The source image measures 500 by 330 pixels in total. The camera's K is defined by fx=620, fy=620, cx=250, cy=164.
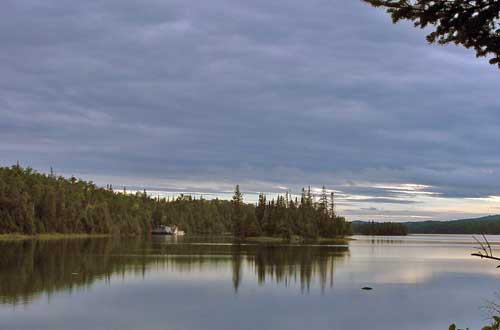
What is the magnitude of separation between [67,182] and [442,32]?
185 m

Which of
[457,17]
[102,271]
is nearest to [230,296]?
[102,271]

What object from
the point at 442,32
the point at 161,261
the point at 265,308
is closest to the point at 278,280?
the point at 265,308

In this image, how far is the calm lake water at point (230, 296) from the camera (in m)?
30.4

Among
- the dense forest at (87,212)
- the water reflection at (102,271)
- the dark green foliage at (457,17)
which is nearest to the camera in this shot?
the dark green foliage at (457,17)

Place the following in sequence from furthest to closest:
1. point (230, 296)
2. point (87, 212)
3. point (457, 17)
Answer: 1. point (87, 212)
2. point (230, 296)
3. point (457, 17)

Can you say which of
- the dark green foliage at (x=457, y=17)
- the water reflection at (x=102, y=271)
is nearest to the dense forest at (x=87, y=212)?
the water reflection at (x=102, y=271)

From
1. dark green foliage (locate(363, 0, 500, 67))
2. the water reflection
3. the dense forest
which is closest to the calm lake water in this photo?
the water reflection

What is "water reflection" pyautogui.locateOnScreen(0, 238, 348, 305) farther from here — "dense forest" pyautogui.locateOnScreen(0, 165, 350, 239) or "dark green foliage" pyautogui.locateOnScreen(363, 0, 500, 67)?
"dense forest" pyautogui.locateOnScreen(0, 165, 350, 239)

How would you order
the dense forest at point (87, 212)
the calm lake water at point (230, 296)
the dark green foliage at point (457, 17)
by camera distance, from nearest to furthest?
the dark green foliage at point (457, 17)
the calm lake water at point (230, 296)
the dense forest at point (87, 212)

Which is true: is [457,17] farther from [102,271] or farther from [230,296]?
[102,271]

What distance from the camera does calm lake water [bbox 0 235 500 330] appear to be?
3036 cm

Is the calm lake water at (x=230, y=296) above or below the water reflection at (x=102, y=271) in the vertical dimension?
below

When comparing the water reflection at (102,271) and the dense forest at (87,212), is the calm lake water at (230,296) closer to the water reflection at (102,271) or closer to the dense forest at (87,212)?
the water reflection at (102,271)

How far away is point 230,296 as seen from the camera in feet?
131
